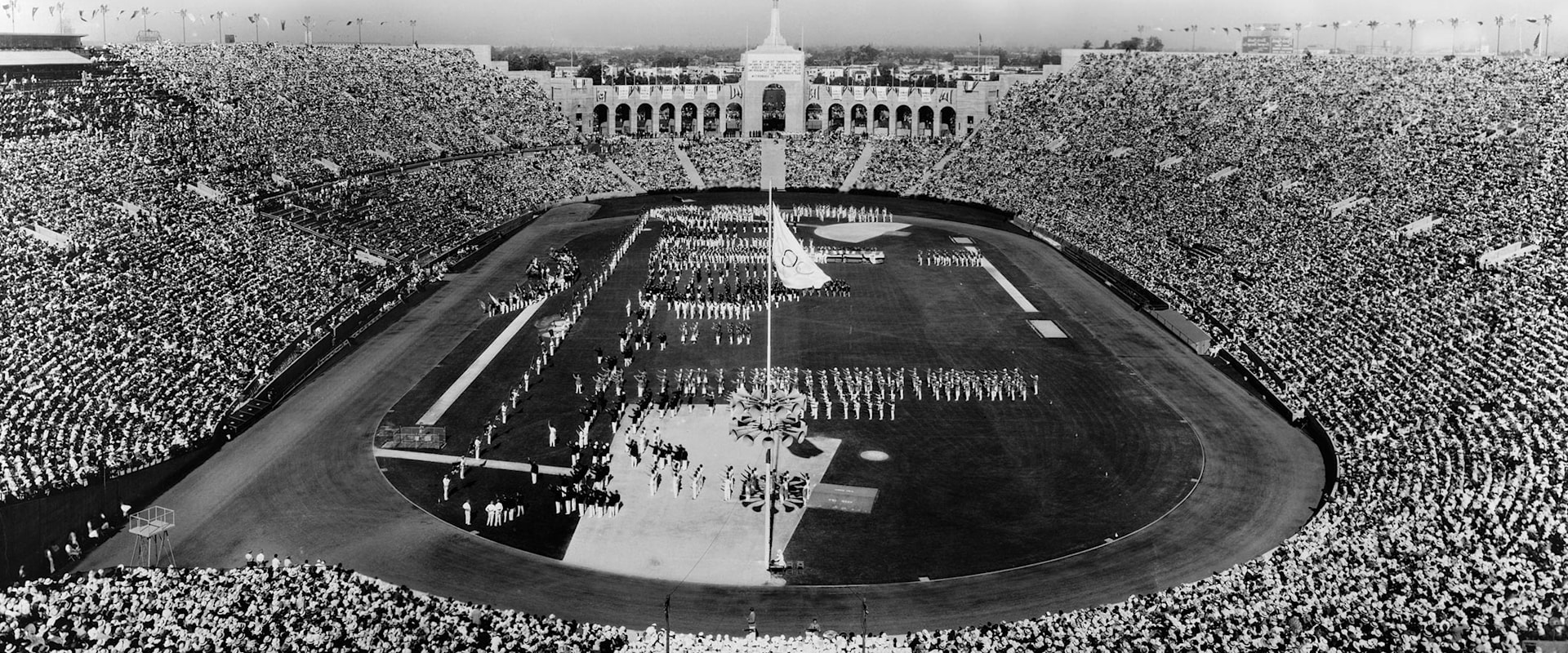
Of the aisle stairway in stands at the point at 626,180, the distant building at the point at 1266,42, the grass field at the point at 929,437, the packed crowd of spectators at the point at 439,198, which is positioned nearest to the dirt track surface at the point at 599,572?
the grass field at the point at 929,437

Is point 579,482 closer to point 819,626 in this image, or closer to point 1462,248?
point 819,626

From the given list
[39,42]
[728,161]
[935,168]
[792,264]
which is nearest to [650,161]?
[728,161]

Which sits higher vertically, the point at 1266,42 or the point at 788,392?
the point at 1266,42

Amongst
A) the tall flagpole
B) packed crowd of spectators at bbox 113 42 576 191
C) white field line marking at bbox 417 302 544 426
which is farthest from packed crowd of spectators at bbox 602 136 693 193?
the tall flagpole

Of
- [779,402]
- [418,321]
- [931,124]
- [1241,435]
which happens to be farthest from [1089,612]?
[931,124]

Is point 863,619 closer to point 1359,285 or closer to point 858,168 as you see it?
point 1359,285
